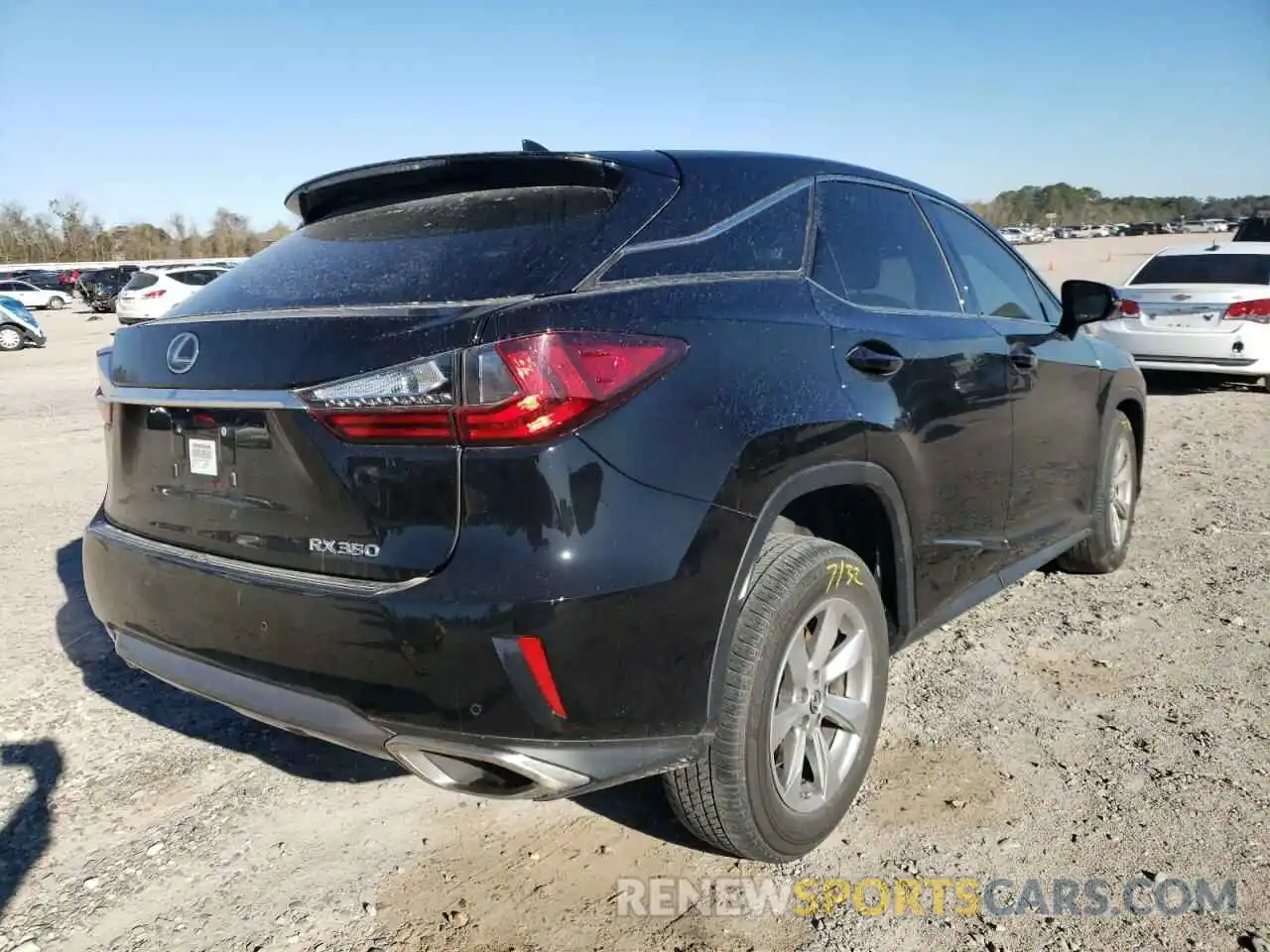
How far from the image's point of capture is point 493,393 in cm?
195

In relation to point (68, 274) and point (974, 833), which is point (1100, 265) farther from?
point (68, 274)

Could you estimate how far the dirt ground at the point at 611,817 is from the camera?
2.33 m

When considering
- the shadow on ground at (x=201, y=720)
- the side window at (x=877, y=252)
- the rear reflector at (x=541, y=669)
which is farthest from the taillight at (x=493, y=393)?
the shadow on ground at (x=201, y=720)

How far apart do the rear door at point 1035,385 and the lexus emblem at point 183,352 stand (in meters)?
2.47

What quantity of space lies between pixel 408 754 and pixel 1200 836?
6.90 ft

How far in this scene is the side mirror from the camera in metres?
3.93

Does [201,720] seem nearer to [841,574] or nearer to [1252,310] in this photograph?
[841,574]

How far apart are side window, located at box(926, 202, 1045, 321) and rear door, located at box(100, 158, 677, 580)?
1.55 metres

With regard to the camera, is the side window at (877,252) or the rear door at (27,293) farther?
the rear door at (27,293)

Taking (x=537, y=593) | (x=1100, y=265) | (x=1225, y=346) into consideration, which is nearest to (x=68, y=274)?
(x=1100, y=265)

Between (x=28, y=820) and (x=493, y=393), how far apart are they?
203cm

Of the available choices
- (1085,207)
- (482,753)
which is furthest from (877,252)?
(1085,207)

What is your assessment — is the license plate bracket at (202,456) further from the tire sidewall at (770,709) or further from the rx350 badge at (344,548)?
the tire sidewall at (770,709)

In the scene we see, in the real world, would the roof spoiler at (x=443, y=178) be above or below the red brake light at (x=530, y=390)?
above
